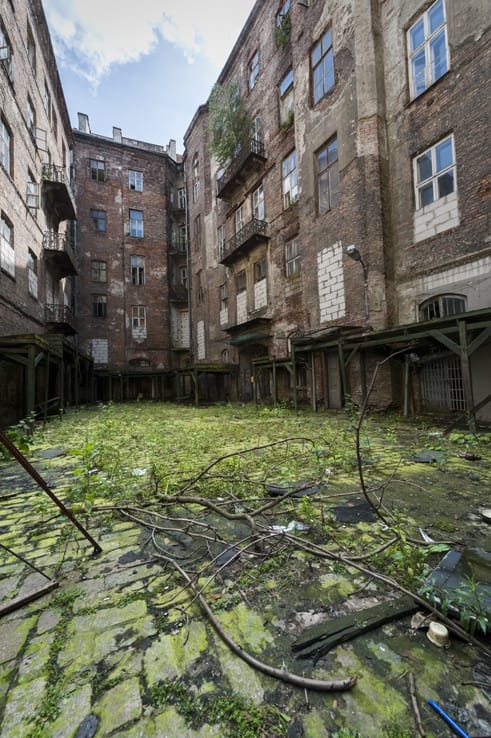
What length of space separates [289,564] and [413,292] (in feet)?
30.8

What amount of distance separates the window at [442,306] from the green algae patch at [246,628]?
8686 millimetres

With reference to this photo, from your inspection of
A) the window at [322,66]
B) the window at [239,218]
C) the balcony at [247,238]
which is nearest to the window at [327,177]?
the window at [322,66]

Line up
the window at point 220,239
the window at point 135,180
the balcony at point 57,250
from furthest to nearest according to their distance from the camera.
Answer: the window at point 135,180, the window at point 220,239, the balcony at point 57,250

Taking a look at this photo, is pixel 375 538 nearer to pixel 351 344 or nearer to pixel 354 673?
pixel 354 673

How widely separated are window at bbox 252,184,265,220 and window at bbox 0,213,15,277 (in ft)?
35.3

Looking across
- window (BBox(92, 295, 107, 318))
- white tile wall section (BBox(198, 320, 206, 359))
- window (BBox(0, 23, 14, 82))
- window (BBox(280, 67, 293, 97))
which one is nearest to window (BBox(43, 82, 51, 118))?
window (BBox(0, 23, 14, 82))

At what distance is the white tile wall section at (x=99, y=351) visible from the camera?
23.3 meters

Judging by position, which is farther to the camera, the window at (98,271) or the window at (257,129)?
the window at (98,271)

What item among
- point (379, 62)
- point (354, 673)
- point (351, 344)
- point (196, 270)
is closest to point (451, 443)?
point (351, 344)

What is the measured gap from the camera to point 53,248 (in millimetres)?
15297

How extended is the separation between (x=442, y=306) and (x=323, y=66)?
412 inches

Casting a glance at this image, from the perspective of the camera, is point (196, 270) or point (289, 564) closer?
point (289, 564)

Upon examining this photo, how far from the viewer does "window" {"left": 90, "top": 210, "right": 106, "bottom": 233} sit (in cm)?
2428

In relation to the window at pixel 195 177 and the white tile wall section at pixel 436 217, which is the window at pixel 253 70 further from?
the white tile wall section at pixel 436 217
